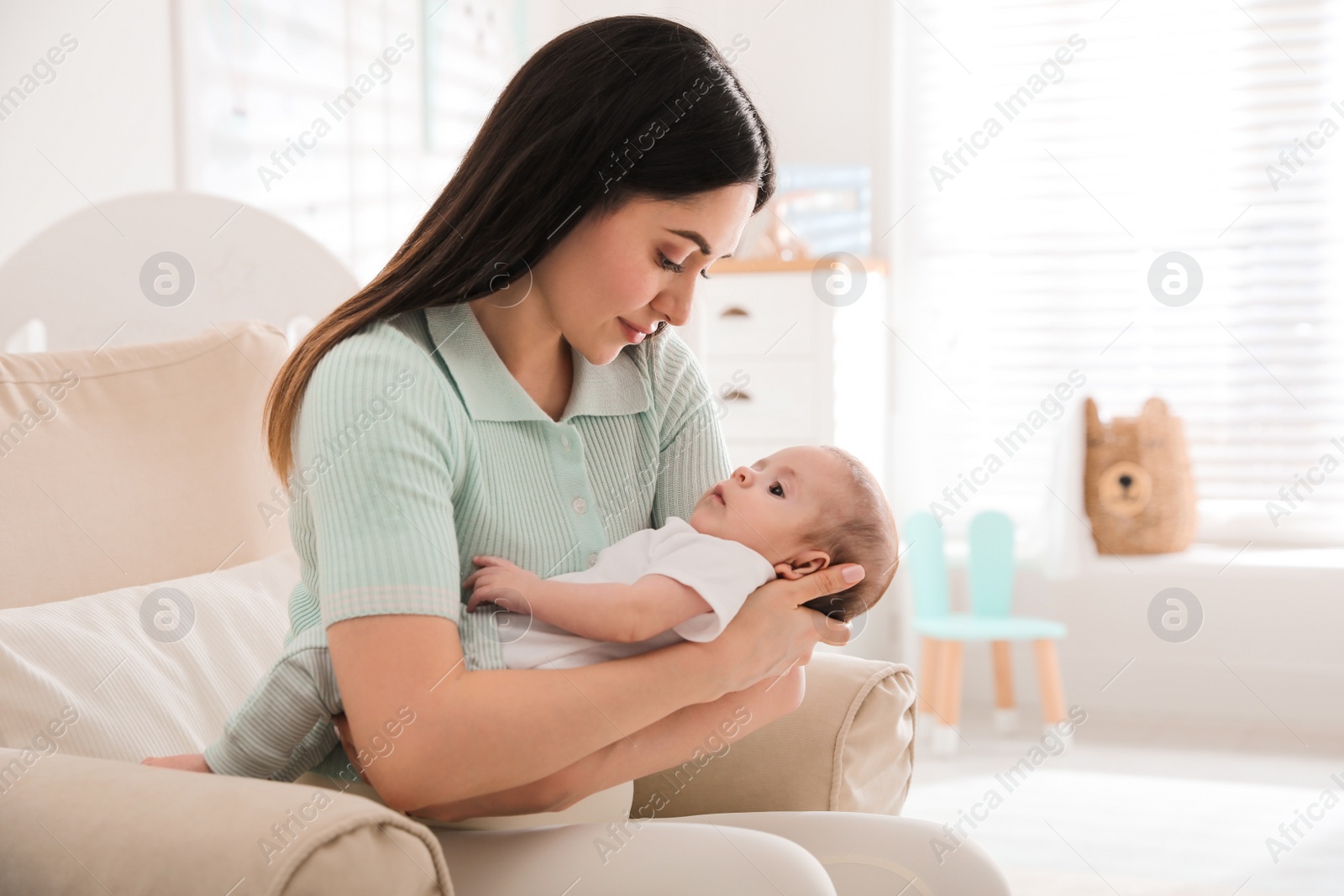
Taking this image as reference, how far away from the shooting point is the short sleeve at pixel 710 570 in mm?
1021

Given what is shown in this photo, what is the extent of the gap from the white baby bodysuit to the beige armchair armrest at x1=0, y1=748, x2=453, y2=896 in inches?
8.8

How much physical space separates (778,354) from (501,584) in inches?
95.4

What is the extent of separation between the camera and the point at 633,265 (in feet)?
3.46

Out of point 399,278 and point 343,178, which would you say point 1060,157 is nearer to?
point 343,178

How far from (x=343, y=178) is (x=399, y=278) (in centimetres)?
183

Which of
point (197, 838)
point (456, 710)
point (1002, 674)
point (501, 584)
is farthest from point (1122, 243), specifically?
point (197, 838)

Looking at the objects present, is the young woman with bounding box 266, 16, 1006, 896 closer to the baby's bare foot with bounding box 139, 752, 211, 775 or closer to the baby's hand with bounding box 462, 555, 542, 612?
the baby's hand with bounding box 462, 555, 542, 612

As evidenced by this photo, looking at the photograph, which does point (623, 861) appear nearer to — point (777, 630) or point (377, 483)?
point (777, 630)

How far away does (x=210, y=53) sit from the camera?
2262 millimetres

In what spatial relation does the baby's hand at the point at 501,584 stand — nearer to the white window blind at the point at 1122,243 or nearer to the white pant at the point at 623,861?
the white pant at the point at 623,861

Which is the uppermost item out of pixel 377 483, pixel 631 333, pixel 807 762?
pixel 631 333

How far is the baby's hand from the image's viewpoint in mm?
989

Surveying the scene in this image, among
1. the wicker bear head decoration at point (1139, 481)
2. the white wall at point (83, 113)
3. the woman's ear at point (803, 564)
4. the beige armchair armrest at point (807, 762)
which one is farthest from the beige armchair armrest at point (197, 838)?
the wicker bear head decoration at point (1139, 481)

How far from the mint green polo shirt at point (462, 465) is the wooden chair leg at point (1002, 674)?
219 cm
